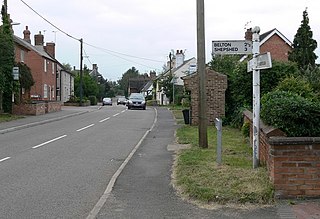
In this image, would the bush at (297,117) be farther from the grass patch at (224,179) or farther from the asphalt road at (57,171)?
the asphalt road at (57,171)

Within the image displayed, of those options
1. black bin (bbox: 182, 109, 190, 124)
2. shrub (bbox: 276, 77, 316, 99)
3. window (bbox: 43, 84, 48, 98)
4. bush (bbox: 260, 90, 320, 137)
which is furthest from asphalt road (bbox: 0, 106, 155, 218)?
window (bbox: 43, 84, 48, 98)

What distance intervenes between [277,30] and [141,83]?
104m

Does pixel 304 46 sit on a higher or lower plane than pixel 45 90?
higher

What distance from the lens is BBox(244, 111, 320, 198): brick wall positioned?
24.5ft

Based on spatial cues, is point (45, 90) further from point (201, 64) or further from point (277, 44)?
point (201, 64)

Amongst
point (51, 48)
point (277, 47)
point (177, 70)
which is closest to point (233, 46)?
point (277, 47)

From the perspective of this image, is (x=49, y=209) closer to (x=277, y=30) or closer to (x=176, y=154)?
(x=176, y=154)

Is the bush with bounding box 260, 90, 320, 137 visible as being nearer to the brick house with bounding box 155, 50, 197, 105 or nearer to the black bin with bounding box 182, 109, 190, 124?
the black bin with bounding box 182, 109, 190, 124

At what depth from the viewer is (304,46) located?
36.6 metres

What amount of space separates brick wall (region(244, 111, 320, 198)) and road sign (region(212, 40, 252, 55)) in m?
3.59

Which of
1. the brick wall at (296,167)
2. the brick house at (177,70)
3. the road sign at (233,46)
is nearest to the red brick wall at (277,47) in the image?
the brick house at (177,70)

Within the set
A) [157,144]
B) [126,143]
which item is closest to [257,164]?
[157,144]

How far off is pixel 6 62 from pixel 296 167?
27.1 metres

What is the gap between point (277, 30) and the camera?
50156mm
